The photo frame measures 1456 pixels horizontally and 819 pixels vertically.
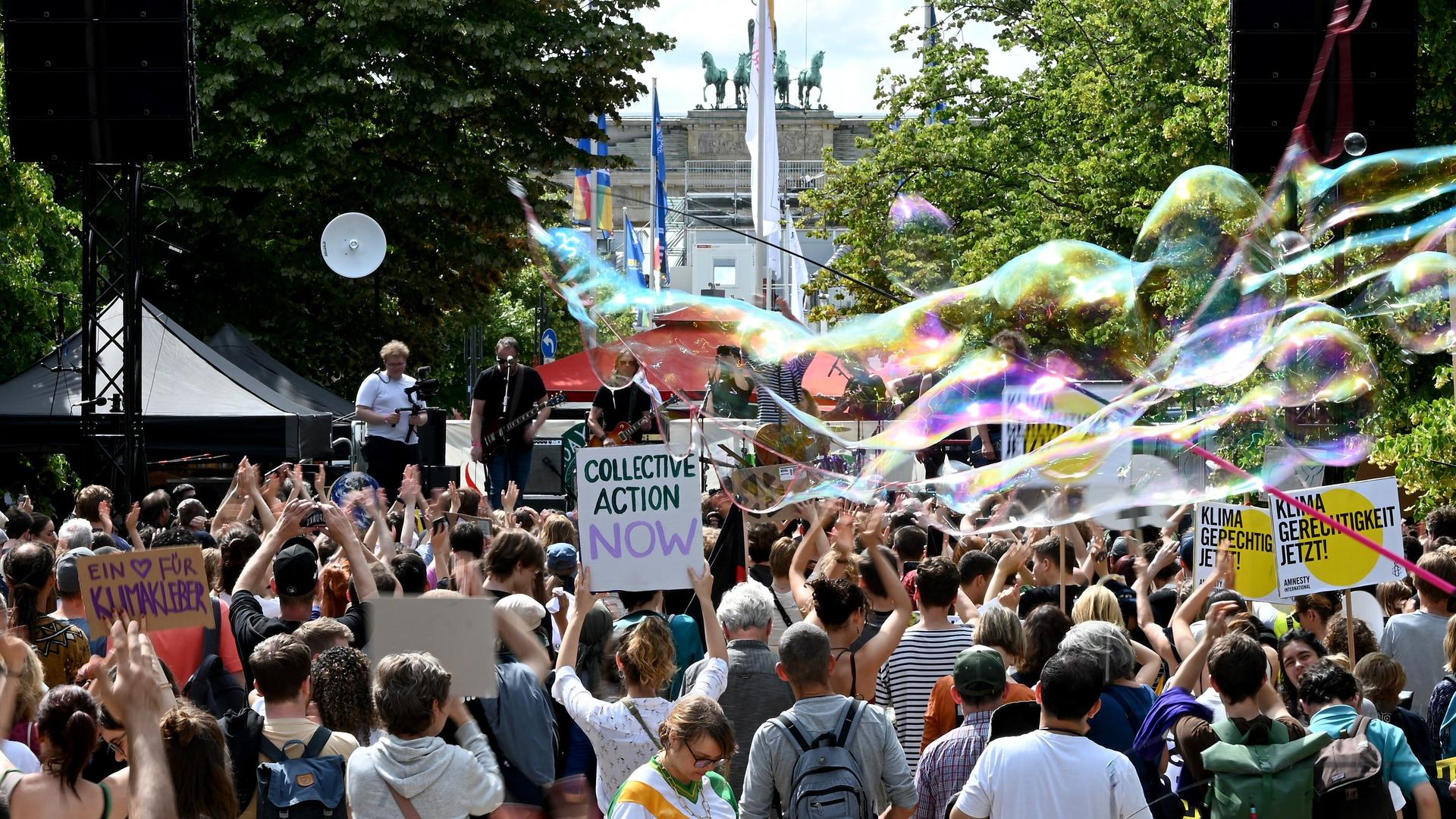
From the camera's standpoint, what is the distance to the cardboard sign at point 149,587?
5637 mm

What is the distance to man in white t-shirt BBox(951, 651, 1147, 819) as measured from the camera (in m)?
4.46

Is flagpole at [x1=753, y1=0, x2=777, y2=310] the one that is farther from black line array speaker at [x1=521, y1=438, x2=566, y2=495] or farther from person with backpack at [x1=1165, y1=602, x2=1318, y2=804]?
person with backpack at [x1=1165, y1=602, x2=1318, y2=804]

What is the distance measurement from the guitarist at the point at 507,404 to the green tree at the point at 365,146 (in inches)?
373

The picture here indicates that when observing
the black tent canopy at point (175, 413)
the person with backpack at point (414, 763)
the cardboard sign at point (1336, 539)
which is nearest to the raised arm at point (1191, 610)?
the cardboard sign at point (1336, 539)

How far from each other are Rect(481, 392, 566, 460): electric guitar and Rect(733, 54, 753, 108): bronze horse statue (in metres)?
90.0

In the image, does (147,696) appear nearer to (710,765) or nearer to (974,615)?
(710,765)

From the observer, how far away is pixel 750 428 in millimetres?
7715

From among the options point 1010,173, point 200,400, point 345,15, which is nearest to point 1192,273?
point 200,400

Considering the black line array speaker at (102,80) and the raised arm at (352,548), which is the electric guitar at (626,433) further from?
the raised arm at (352,548)

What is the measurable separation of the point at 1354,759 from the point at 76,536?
6527mm

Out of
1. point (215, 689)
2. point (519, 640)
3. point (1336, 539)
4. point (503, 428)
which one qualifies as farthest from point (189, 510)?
point (1336, 539)

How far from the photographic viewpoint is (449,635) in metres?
4.84

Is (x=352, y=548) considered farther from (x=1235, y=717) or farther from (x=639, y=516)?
(x=1235, y=717)

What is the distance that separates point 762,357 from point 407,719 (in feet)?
11.9
